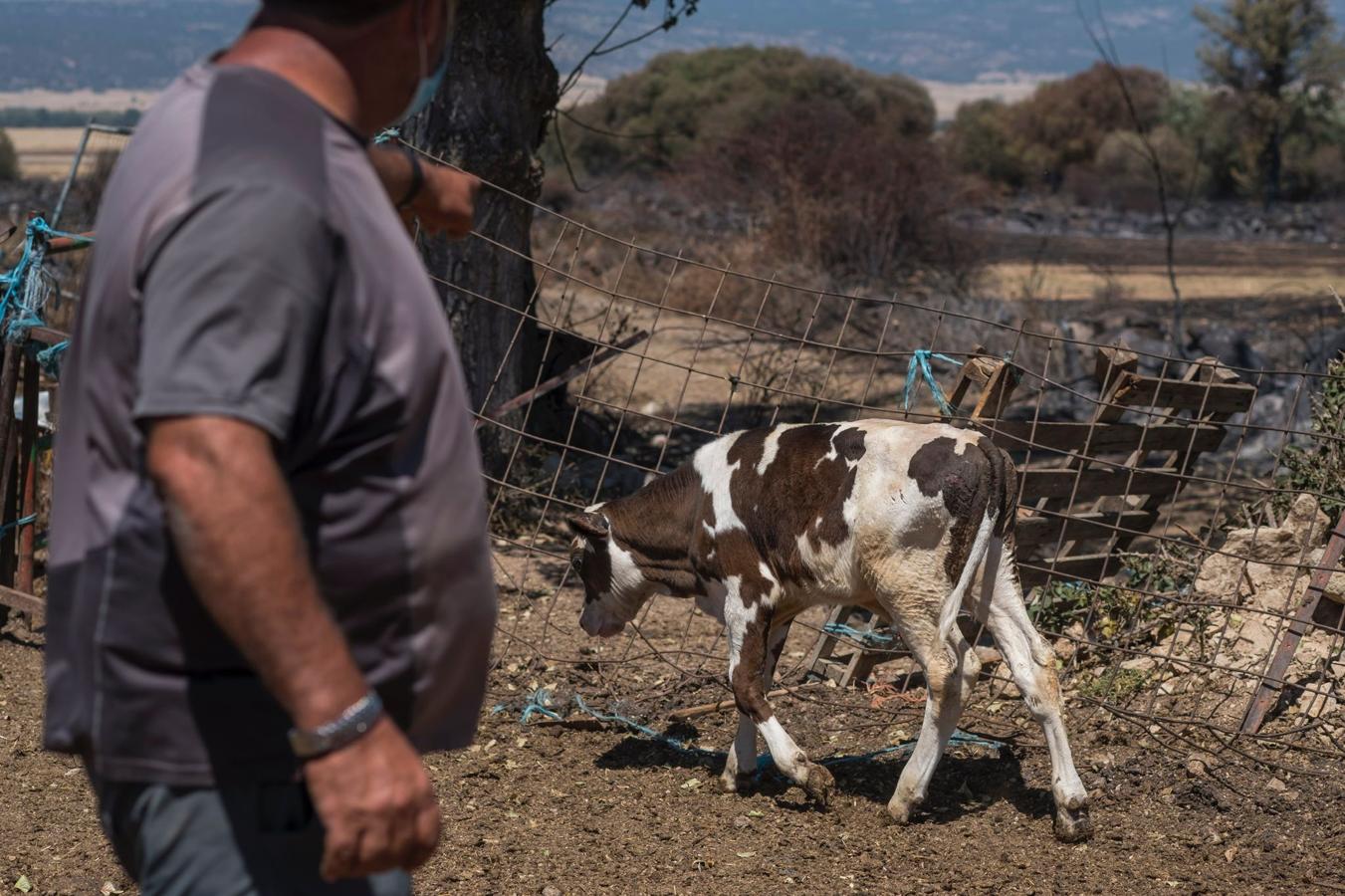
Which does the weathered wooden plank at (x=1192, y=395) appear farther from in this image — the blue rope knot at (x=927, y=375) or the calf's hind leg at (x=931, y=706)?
the calf's hind leg at (x=931, y=706)

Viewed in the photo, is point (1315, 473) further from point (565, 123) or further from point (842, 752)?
point (565, 123)

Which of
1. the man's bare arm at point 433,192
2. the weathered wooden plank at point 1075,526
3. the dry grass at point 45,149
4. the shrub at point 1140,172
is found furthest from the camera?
the dry grass at point 45,149

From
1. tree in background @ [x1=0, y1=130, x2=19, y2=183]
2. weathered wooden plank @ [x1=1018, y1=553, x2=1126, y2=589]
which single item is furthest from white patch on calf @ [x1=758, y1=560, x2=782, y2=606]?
tree in background @ [x1=0, y1=130, x2=19, y2=183]

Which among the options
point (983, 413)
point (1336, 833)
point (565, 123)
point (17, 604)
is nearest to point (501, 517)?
point (17, 604)

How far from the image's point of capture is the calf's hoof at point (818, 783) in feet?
18.0

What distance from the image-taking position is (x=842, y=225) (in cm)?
1875

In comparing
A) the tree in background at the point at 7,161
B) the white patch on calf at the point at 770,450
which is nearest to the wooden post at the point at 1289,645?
the white patch on calf at the point at 770,450

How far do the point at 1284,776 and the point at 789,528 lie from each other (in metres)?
2.14

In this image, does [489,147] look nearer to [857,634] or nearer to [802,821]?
[857,634]

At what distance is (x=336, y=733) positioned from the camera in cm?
186

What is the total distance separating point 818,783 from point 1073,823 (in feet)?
3.04

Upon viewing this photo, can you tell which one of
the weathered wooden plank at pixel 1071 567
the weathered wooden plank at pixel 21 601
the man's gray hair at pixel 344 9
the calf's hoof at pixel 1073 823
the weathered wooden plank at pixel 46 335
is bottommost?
the weathered wooden plank at pixel 21 601

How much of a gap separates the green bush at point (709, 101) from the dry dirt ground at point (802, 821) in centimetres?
3050

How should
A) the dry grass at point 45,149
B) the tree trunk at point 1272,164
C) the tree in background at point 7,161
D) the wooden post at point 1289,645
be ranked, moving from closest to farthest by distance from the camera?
the wooden post at point 1289,645 → the tree trunk at point 1272,164 → the tree in background at point 7,161 → the dry grass at point 45,149
